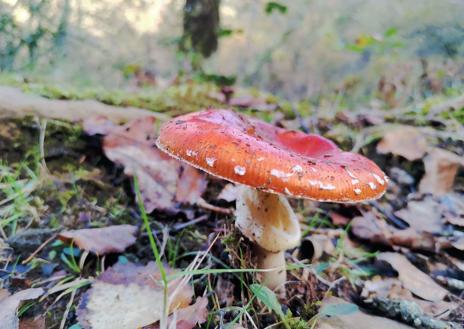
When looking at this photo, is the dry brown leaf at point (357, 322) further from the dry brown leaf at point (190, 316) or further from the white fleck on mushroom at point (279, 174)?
the white fleck on mushroom at point (279, 174)

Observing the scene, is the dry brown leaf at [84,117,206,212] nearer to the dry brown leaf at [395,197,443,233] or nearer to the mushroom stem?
the mushroom stem

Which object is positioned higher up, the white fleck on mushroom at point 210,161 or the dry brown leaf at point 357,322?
the white fleck on mushroom at point 210,161

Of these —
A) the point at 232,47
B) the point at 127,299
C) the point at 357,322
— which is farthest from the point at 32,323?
the point at 232,47

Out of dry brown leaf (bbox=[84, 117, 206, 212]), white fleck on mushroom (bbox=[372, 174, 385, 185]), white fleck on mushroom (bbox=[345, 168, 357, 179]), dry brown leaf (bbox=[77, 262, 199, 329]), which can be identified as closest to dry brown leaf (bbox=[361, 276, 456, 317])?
white fleck on mushroom (bbox=[372, 174, 385, 185])

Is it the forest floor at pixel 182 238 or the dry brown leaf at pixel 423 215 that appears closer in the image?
the forest floor at pixel 182 238

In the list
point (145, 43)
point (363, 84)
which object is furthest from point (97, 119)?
point (363, 84)

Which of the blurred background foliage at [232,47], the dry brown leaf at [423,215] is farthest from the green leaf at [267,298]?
the blurred background foliage at [232,47]

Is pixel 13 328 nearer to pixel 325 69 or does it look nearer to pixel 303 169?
pixel 303 169
